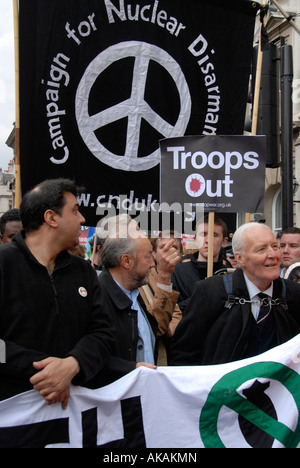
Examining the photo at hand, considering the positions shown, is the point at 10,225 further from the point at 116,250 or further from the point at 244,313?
the point at 244,313

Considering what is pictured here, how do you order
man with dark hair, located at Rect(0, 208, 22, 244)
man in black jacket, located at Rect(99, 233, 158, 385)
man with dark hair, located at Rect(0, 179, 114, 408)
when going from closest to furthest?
man with dark hair, located at Rect(0, 179, 114, 408), man in black jacket, located at Rect(99, 233, 158, 385), man with dark hair, located at Rect(0, 208, 22, 244)

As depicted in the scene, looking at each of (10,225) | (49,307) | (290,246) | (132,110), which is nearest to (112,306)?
(49,307)

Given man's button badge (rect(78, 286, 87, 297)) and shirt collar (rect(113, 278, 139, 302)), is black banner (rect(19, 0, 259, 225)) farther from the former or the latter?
man's button badge (rect(78, 286, 87, 297))

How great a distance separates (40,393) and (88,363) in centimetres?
24

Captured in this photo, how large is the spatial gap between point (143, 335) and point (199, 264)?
4.73 ft

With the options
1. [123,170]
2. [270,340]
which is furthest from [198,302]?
[123,170]

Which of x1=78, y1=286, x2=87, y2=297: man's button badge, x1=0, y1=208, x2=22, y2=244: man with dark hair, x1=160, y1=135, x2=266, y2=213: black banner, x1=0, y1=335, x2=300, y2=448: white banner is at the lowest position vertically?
x1=0, y1=335, x2=300, y2=448: white banner

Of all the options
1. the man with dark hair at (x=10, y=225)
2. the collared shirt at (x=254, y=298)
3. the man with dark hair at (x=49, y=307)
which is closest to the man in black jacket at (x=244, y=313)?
the collared shirt at (x=254, y=298)

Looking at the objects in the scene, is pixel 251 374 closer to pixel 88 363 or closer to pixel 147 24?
pixel 88 363

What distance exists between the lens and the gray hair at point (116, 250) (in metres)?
2.94

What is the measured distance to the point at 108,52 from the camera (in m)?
4.29

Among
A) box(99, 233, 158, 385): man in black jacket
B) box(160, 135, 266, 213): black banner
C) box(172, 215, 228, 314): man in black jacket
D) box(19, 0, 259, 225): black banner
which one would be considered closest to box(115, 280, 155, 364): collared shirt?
box(99, 233, 158, 385): man in black jacket

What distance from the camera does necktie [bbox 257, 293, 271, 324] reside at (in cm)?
284

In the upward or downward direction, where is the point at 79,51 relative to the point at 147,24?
downward
